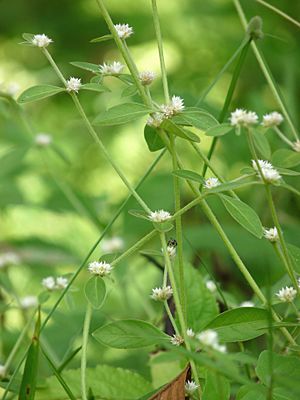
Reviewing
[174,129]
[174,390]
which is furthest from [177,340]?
[174,129]

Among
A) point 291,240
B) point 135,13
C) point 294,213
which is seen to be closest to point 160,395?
point 291,240

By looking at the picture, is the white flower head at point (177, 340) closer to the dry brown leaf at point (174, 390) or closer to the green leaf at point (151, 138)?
the dry brown leaf at point (174, 390)

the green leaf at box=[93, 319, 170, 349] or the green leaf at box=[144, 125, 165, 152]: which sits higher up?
the green leaf at box=[144, 125, 165, 152]

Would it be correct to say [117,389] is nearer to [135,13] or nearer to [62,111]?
[62,111]

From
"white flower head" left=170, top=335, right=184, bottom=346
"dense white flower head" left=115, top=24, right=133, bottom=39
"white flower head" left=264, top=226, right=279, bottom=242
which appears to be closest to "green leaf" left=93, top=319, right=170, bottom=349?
"white flower head" left=170, top=335, right=184, bottom=346

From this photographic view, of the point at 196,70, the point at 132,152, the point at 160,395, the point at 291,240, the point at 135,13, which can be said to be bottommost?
the point at 160,395

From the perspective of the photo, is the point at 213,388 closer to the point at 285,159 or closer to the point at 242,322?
the point at 242,322

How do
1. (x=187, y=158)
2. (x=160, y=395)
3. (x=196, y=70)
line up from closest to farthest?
(x=160, y=395), (x=187, y=158), (x=196, y=70)

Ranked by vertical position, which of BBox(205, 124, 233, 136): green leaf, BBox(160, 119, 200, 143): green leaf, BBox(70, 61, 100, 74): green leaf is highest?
BBox(70, 61, 100, 74): green leaf

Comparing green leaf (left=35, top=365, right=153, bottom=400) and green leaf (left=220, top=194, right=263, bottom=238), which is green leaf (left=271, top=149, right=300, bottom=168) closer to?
green leaf (left=220, top=194, right=263, bottom=238)
